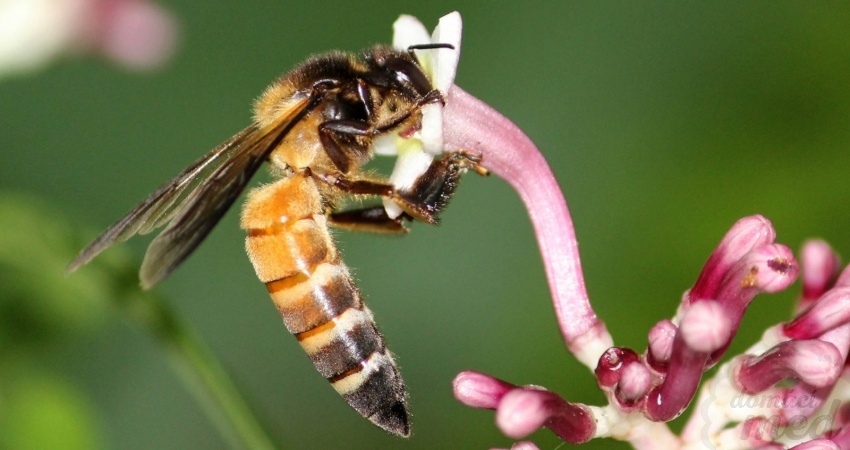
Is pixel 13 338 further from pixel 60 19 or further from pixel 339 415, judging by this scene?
pixel 339 415

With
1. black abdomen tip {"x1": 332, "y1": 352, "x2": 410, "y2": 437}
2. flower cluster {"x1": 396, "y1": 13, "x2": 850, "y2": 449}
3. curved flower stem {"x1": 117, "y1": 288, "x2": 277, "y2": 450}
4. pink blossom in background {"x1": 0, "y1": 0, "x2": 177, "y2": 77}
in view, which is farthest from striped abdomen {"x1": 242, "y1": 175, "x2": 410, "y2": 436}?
pink blossom in background {"x1": 0, "y1": 0, "x2": 177, "y2": 77}

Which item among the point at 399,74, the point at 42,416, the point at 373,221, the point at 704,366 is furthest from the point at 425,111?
the point at 42,416

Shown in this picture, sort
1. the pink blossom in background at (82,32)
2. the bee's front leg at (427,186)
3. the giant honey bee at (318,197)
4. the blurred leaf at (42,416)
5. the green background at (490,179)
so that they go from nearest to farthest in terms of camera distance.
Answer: the giant honey bee at (318,197) → the bee's front leg at (427,186) → the blurred leaf at (42,416) → the pink blossom in background at (82,32) → the green background at (490,179)

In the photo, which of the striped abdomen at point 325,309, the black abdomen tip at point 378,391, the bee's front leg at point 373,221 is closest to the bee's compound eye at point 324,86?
the striped abdomen at point 325,309

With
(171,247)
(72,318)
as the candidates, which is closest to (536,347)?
(72,318)

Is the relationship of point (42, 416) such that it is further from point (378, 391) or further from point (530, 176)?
point (530, 176)

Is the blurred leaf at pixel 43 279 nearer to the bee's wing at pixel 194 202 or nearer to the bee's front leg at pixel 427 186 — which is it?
the bee's wing at pixel 194 202

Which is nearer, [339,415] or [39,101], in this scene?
[339,415]
